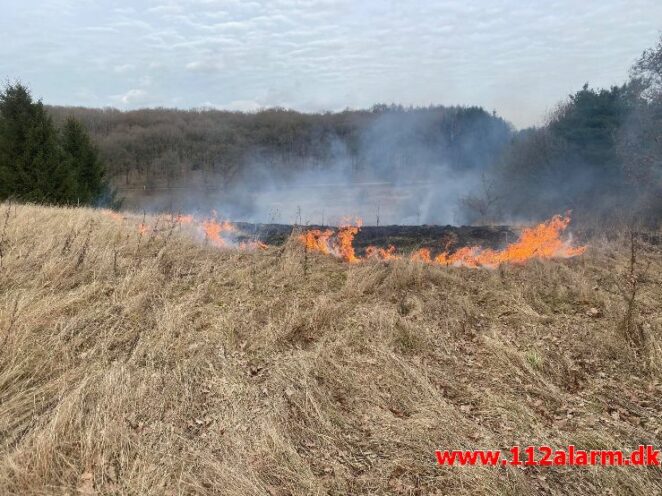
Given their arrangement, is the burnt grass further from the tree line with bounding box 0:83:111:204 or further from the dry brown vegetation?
the tree line with bounding box 0:83:111:204

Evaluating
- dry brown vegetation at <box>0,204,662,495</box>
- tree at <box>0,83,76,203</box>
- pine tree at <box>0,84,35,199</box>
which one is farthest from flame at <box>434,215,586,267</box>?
pine tree at <box>0,84,35,199</box>

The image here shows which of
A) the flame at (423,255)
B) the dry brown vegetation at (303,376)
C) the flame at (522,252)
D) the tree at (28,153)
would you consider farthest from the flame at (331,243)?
the tree at (28,153)

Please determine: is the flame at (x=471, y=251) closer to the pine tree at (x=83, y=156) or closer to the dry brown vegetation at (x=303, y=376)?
the dry brown vegetation at (x=303, y=376)

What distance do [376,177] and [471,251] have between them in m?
38.1

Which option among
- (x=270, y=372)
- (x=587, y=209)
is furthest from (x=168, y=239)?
(x=587, y=209)

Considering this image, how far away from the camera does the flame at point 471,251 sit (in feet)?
23.1

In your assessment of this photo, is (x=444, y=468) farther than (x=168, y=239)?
No

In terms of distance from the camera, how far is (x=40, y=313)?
3926 millimetres

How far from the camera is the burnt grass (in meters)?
8.62

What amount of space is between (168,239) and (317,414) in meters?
4.71

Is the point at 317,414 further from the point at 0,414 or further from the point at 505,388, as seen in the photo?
the point at 0,414

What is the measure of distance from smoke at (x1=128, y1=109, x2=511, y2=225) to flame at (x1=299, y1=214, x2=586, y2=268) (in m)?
21.1

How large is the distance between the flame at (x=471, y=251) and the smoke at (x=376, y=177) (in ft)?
69.3

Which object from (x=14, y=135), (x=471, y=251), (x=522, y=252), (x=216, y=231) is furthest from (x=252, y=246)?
(x=14, y=135)
